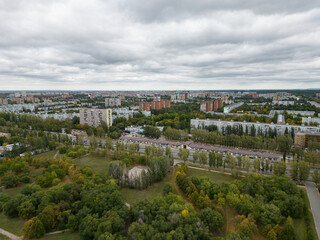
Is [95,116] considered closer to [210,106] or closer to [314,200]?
[210,106]

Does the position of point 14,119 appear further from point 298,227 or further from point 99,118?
point 298,227

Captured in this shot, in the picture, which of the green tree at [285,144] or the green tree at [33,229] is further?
the green tree at [285,144]

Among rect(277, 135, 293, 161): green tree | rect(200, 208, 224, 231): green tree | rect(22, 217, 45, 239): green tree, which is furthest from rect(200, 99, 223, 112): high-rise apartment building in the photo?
rect(22, 217, 45, 239): green tree

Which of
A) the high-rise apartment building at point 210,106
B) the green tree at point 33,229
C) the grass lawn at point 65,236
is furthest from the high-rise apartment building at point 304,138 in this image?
the green tree at point 33,229

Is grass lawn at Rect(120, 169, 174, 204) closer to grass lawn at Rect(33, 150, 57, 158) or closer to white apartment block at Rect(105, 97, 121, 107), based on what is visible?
grass lawn at Rect(33, 150, 57, 158)

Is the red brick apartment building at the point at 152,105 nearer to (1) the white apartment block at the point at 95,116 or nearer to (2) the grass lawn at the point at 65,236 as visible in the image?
(1) the white apartment block at the point at 95,116

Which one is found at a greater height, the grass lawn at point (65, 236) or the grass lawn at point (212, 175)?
the grass lawn at point (212, 175)
